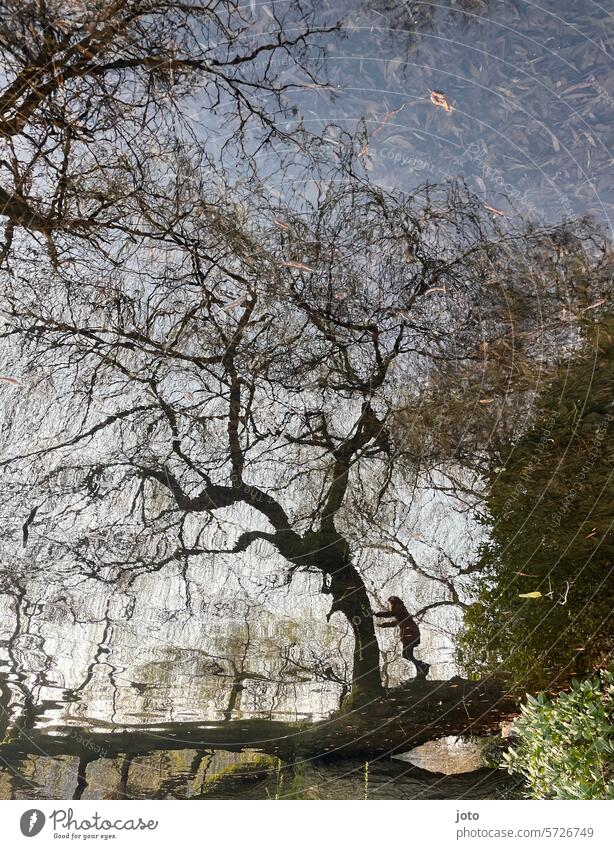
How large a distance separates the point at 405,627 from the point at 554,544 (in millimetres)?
475

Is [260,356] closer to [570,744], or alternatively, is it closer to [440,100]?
[440,100]

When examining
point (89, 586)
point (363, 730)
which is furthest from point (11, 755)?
point (363, 730)

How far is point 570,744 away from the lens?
140 cm

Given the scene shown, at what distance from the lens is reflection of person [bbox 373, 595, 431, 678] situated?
1.54 m

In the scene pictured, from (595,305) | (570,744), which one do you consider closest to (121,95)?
(595,305)

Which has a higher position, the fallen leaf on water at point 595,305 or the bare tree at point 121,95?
the bare tree at point 121,95

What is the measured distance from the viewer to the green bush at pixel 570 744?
1.35 m

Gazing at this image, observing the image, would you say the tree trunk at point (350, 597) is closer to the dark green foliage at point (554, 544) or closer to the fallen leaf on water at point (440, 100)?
the dark green foliage at point (554, 544)

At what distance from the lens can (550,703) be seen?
1.47m

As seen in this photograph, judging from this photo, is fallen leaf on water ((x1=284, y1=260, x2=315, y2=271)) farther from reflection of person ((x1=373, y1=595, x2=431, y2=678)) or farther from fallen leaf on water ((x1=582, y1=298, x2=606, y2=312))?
reflection of person ((x1=373, y1=595, x2=431, y2=678))

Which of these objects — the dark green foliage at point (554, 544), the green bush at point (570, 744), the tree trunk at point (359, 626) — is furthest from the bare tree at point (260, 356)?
the green bush at point (570, 744)

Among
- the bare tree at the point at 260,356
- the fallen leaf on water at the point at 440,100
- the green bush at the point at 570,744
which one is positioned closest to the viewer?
the green bush at the point at 570,744

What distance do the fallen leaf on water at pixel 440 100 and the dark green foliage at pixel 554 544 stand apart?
0.72 metres
